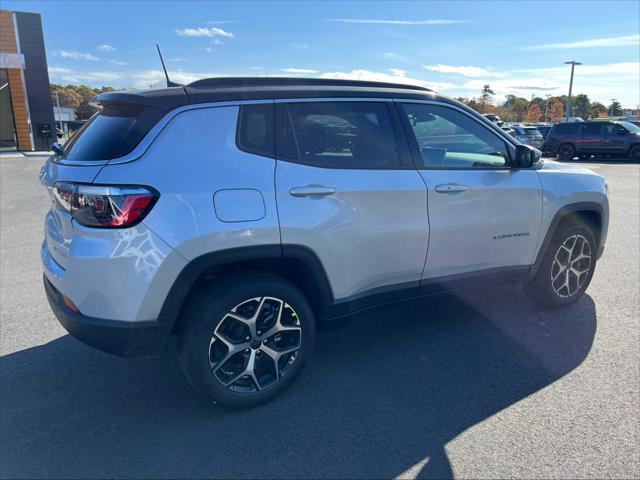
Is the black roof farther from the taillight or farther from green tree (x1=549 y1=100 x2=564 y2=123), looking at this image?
green tree (x1=549 y1=100 x2=564 y2=123)

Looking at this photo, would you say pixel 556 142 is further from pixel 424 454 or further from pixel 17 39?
pixel 17 39

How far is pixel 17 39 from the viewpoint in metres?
23.1

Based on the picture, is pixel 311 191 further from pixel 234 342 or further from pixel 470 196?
pixel 470 196

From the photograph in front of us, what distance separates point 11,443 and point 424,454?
2193 millimetres

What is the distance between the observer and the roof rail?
306cm

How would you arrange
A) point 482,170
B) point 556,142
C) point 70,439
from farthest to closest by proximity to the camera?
1. point 556,142
2. point 482,170
3. point 70,439

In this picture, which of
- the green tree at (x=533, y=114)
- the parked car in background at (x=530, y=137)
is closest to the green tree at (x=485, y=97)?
the green tree at (x=533, y=114)

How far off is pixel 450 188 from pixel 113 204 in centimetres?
218

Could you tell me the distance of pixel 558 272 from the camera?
4.40 m

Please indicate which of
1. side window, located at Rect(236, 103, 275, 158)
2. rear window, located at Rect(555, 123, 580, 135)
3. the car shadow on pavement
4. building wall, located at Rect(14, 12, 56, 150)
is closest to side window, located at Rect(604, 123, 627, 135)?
rear window, located at Rect(555, 123, 580, 135)

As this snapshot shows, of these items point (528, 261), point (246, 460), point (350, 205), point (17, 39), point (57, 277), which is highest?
point (17, 39)

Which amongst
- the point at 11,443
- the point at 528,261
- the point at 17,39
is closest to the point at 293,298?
the point at 11,443

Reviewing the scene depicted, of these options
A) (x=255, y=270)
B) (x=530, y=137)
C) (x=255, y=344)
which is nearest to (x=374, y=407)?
(x=255, y=344)

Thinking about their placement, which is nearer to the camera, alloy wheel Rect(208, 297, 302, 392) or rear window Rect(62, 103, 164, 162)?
rear window Rect(62, 103, 164, 162)
